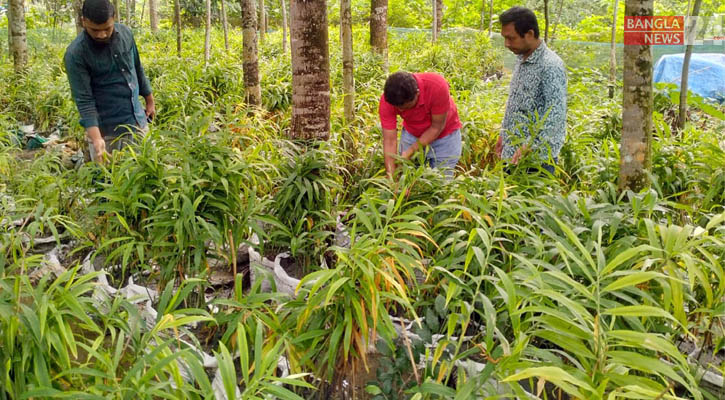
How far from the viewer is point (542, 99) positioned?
3158 millimetres

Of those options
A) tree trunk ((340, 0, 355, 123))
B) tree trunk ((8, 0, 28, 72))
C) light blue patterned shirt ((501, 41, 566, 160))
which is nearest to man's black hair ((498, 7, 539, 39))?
light blue patterned shirt ((501, 41, 566, 160))

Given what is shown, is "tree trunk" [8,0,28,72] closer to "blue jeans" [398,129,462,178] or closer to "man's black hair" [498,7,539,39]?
"blue jeans" [398,129,462,178]

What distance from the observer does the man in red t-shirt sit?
306 centimetres

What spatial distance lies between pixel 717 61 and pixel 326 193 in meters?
8.72

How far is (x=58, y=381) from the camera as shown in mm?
1633

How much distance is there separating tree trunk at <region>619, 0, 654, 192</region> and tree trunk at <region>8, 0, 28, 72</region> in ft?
25.4

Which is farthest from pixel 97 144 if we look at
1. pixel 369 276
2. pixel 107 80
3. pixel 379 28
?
pixel 379 28

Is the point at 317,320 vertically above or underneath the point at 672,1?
underneath

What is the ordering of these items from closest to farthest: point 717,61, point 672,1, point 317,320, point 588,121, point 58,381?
point 58,381 < point 317,320 < point 588,121 < point 717,61 < point 672,1

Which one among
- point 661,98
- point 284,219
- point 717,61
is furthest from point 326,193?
point 717,61

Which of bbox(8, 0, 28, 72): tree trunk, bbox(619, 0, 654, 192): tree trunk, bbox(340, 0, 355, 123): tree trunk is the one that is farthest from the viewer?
bbox(8, 0, 28, 72): tree trunk

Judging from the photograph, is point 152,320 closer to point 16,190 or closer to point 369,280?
point 369,280

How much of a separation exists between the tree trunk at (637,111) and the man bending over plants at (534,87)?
1.45 ft

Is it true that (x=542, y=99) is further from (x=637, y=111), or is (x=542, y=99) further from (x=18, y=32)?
(x=18, y=32)
